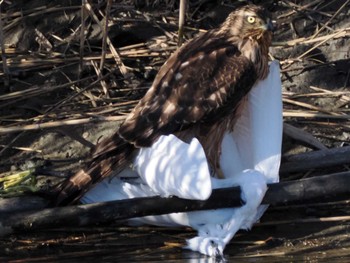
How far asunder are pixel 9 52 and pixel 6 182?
6.55ft

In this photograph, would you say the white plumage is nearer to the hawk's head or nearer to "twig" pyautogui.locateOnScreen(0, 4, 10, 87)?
the hawk's head

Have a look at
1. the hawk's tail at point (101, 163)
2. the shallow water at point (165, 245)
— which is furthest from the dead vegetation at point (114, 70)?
the shallow water at point (165, 245)

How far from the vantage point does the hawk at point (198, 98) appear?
20.5ft

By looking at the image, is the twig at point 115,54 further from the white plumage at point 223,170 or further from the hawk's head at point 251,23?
the white plumage at point 223,170

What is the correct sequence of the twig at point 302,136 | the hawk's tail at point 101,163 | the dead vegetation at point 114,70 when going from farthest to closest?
the dead vegetation at point 114,70
the twig at point 302,136
the hawk's tail at point 101,163

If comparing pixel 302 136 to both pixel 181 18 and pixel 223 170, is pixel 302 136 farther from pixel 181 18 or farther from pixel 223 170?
pixel 181 18

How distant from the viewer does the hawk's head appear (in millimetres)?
6793

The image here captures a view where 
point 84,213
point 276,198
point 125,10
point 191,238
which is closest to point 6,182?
point 84,213

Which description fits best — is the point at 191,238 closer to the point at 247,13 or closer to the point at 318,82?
the point at 247,13

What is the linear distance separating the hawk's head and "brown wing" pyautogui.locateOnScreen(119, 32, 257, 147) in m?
0.17

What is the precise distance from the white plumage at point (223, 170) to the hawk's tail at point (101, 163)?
0.09m

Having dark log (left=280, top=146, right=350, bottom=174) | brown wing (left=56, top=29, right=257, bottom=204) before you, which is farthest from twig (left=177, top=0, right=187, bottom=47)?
dark log (left=280, top=146, right=350, bottom=174)

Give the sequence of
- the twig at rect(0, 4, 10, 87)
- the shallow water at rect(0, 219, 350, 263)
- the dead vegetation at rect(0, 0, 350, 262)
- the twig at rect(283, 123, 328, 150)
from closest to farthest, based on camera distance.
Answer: the shallow water at rect(0, 219, 350, 263), the twig at rect(283, 123, 328, 150), the dead vegetation at rect(0, 0, 350, 262), the twig at rect(0, 4, 10, 87)

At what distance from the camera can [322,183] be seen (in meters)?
5.99
